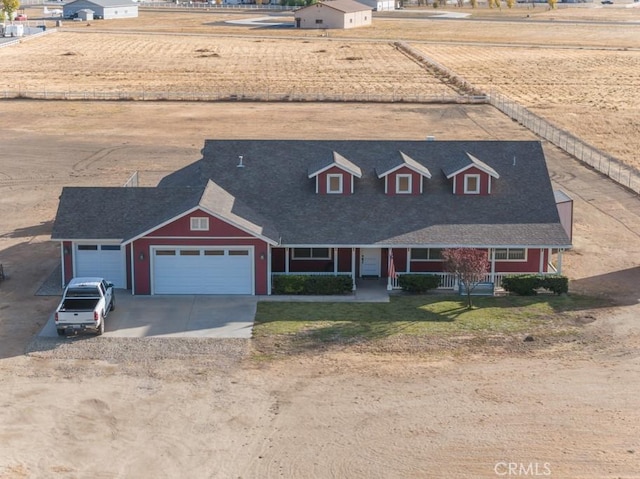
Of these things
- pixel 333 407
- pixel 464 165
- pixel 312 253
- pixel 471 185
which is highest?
pixel 464 165

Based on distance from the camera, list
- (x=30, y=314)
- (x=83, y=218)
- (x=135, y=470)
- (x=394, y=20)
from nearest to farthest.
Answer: (x=135, y=470), (x=30, y=314), (x=83, y=218), (x=394, y=20)

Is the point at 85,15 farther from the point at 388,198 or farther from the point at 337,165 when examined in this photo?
the point at 388,198

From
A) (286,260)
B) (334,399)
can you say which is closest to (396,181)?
(286,260)

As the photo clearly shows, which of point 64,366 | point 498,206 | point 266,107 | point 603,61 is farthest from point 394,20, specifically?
point 64,366

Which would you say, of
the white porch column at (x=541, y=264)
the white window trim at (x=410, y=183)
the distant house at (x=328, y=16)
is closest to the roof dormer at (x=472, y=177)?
the white window trim at (x=410, y=183)

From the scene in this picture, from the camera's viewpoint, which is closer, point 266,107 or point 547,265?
point 547,265

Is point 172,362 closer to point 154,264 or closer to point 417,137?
point 154,264
